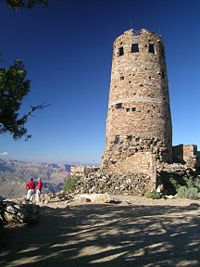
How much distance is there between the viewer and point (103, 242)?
28.0 ft

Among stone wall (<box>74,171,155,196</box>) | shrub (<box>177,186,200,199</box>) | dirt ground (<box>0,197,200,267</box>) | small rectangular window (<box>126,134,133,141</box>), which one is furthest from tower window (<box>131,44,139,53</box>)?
dirt ground (<box>0,197,200,267</box>)

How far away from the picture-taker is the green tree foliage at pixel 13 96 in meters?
11.1

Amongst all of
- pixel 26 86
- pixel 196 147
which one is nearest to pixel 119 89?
pixel 196 147

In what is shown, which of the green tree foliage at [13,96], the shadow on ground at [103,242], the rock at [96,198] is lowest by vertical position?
the shadow on ground at [103,242]

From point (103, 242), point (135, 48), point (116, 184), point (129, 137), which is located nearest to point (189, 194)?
point (116, 184)

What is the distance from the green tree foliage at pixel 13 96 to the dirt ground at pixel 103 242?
399 centimetres

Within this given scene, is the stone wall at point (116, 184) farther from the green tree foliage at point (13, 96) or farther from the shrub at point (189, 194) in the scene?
the green tree foliage at point (13, 96)

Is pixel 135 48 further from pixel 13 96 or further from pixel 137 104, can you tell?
pixel 13 96

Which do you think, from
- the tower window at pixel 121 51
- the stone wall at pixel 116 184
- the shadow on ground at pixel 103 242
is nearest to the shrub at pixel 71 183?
the stone wall at pixel 116 184

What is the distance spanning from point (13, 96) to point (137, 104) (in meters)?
18.0

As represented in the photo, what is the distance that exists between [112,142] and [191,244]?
20.5 meters

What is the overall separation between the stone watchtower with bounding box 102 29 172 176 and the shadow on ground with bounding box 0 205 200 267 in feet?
49.0

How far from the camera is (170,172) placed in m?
25.0

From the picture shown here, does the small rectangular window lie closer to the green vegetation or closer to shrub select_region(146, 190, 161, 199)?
the green vegetation
